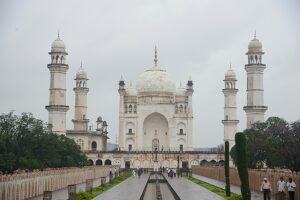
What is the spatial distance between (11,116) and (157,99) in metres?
30.3

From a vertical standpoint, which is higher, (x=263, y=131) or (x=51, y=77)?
(x=51, y=77)

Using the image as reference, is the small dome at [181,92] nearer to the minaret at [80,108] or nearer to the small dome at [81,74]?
the minaret at [80,108]

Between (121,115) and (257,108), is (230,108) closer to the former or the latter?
(257,108)

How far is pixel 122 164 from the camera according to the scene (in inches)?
2438

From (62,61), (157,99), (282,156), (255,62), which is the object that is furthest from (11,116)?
(157,99)

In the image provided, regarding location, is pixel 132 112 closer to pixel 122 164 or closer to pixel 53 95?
pixel 122 164

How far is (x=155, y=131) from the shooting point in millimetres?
65688

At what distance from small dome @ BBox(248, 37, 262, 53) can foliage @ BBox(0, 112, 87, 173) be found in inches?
863

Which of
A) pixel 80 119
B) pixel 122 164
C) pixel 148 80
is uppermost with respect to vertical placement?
pixel 148 80

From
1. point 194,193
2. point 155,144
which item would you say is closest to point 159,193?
point 194,193

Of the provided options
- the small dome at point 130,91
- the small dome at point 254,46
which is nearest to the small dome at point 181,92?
the small dome at point 130,91

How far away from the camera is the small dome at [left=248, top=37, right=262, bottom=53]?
5561 centimetres

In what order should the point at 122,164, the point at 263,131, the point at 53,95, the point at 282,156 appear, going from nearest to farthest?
the point at 282,156 → the point at 263,131 → the point at 53,95 → the point at 122,164

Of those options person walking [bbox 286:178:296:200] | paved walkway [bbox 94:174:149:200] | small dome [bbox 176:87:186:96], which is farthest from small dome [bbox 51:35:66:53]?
person walking [bbox 286:178:296:200]
